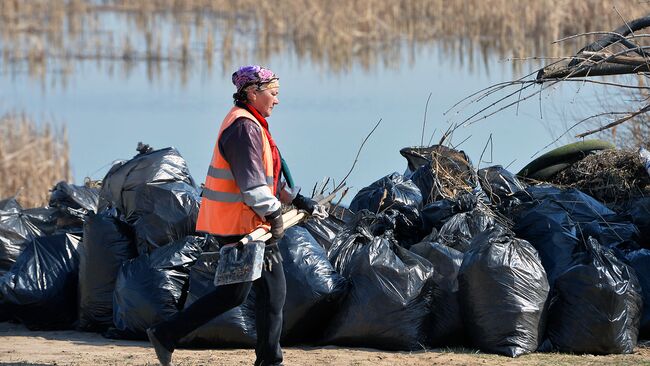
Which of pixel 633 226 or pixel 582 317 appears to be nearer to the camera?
pixel 582 317

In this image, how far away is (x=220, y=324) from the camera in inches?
221

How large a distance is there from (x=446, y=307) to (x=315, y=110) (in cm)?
888

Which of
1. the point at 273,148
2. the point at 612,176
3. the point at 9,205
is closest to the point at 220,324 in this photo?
the point at 273,148

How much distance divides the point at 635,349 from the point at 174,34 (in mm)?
13650

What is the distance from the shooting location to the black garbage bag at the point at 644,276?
18.9 feet

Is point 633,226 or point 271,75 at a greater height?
Result: point 271,75

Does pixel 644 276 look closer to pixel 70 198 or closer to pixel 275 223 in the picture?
pixel 275 223

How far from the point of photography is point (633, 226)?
6254mm

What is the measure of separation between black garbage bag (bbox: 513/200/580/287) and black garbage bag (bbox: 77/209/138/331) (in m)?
2.03

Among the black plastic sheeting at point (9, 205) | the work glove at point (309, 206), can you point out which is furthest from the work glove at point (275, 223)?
the black plastic sheeting at point (9, 205)

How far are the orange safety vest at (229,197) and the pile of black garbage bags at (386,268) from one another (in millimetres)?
535

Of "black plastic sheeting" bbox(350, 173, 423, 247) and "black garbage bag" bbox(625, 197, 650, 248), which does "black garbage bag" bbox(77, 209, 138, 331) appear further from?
"black garbage bag" bbox(625, 197, 650, 248)

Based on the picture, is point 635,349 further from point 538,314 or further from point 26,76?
point 26,76

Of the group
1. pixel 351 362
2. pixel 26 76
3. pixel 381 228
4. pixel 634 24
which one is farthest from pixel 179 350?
pixel 26 76
